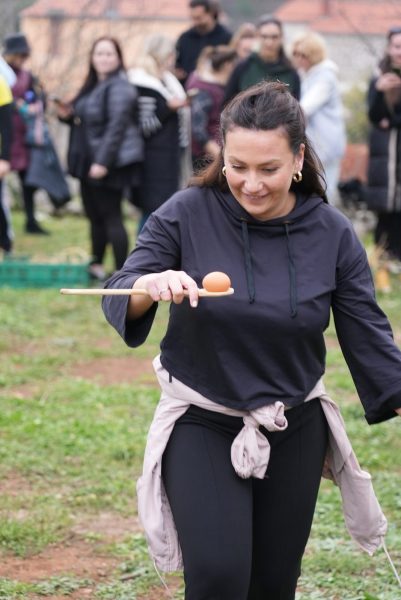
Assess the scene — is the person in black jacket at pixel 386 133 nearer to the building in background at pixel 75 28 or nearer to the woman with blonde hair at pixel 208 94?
the woman with blonde hair at pixel 208 94

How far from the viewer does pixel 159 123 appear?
30.4 feet

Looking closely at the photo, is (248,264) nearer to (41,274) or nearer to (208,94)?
(208,94)

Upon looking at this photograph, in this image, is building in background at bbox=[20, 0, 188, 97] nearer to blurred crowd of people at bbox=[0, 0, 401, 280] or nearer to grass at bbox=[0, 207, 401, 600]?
blurred crowd of people at bbox=[0, 0, 401, 280]

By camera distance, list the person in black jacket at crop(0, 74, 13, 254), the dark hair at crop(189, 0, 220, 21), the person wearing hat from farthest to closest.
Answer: the person wearing hat
the dark hair at crop(189, 0, 220, 21)
the person in black jacket at crop(0, 74, 13, 254)

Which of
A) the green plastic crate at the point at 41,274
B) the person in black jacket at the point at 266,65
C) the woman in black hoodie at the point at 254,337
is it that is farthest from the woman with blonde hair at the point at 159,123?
the woman in black hoodie at the point at 254,337

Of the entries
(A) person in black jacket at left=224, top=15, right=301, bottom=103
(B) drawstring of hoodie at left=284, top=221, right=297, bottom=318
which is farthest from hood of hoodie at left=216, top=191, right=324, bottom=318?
(A) person in black jacket at left=224, top=15, right=301, bottom=103

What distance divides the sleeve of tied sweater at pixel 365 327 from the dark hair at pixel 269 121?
0.20 metres

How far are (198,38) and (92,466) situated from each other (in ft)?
20.2

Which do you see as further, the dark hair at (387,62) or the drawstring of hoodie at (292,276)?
the dark hair at (387,62)

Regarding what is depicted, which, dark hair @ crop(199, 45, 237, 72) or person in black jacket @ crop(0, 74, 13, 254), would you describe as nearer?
person in black jacket @ crop(0, 74, 13, 254)

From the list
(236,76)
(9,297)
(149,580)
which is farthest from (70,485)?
(236,76)

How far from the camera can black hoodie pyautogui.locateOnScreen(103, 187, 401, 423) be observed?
9.83 feet

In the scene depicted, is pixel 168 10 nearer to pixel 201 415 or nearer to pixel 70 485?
pixel 70 485

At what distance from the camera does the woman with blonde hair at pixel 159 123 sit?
30.3 feet
